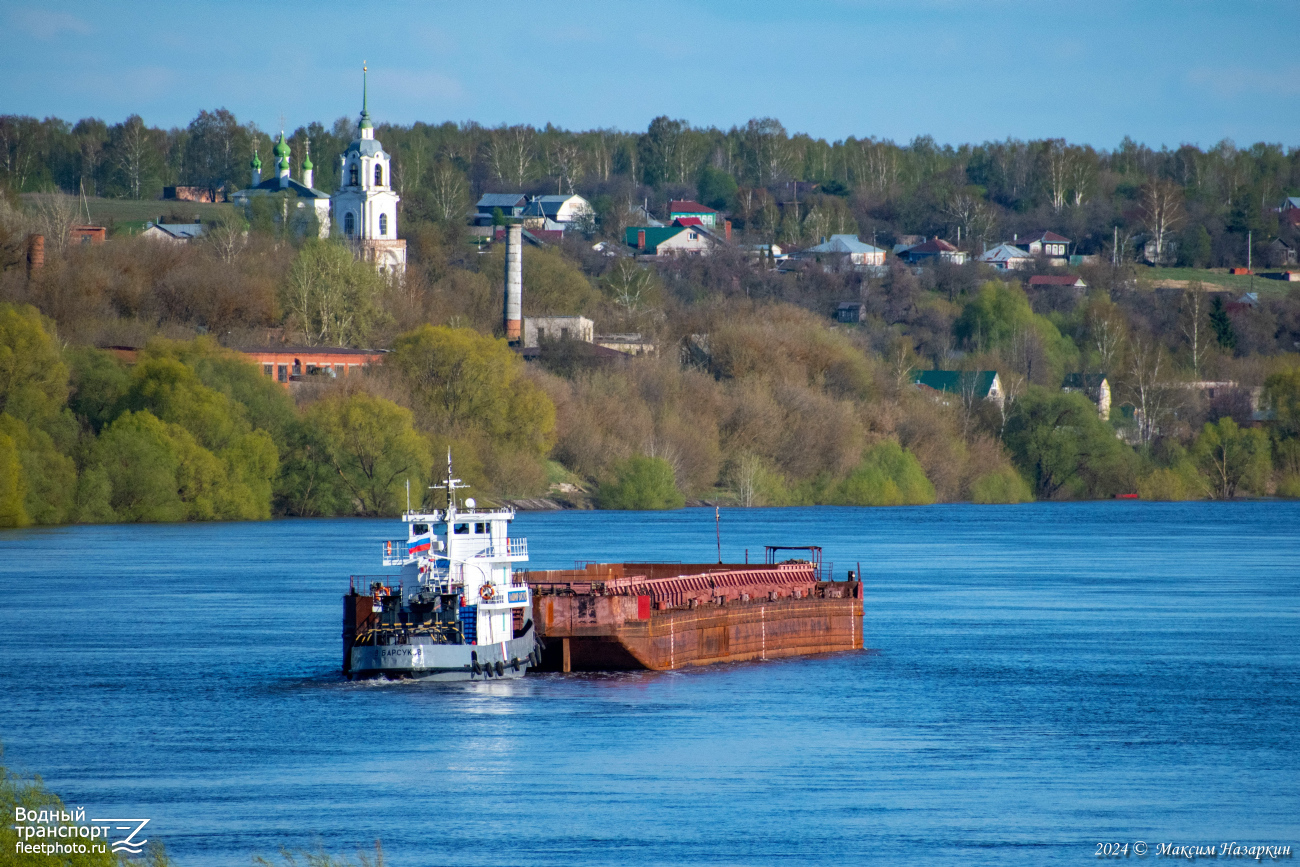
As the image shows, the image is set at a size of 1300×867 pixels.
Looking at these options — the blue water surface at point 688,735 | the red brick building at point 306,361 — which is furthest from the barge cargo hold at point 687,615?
the red brick building at point 306,361

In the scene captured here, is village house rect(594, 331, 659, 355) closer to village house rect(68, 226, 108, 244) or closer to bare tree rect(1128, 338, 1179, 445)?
bare tree rect(1128, 338, 1179, 445)

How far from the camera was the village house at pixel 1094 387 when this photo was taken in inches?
6481

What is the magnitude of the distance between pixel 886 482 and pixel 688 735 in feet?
317

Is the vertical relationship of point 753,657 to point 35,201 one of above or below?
below

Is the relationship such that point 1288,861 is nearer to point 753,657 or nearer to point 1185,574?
point 753,657

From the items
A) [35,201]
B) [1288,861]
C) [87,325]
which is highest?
[35,201]

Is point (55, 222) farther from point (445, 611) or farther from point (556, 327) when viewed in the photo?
point (445, 611)

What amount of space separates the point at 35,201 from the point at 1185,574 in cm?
11158

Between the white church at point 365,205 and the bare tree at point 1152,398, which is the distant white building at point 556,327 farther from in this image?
the bare tree at point 1152,398

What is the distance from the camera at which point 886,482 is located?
451ft

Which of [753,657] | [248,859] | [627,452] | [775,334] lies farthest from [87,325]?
[248,859]

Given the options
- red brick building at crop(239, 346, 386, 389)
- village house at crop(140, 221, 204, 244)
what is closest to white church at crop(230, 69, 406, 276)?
village house at crop(140, 221, 204, 244)

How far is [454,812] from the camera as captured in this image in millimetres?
34938

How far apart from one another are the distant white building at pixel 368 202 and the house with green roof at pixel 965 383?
48.9 meters
